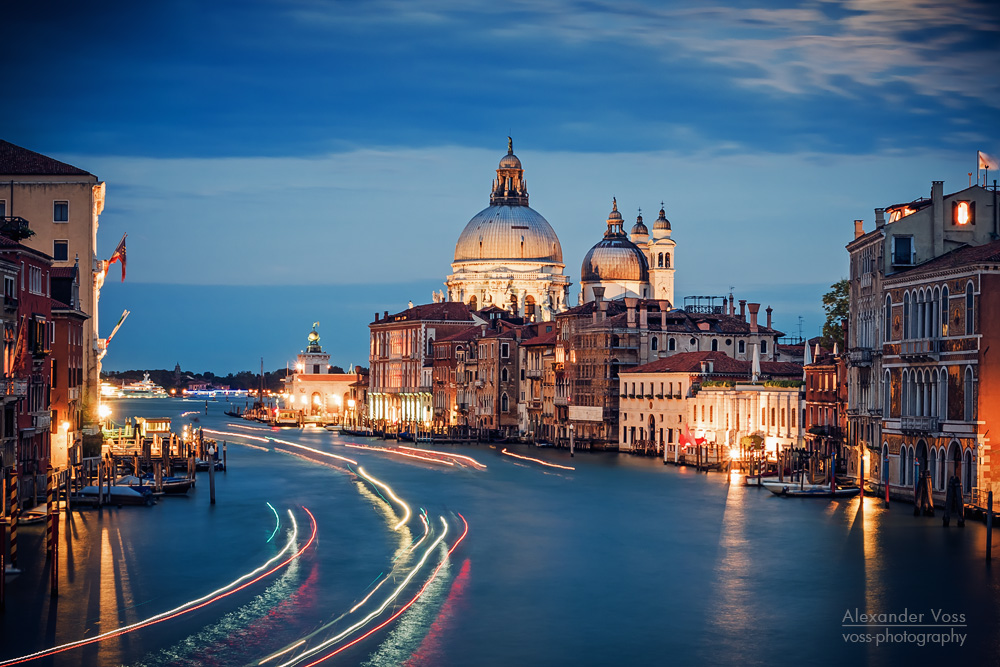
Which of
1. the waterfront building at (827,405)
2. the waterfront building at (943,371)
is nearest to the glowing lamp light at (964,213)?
the waterfront building at (943,371)

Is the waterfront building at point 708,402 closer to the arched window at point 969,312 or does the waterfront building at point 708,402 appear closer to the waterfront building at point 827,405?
the waterfront building at point 827,405

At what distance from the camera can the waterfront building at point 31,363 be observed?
118 ft

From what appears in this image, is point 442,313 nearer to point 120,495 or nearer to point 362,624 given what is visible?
point 120,495

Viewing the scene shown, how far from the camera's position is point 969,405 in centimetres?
3797

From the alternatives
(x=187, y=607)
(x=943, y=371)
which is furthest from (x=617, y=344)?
(x=187, y=607)

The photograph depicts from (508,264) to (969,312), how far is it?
86468mm

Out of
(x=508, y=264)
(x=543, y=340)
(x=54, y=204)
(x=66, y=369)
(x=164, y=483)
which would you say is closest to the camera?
(x=66, y=369)

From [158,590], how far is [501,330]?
6791cm

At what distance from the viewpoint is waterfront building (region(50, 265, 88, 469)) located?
4397cm

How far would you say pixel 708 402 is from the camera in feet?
214

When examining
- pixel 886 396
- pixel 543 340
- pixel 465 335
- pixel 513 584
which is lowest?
pixel 513 584

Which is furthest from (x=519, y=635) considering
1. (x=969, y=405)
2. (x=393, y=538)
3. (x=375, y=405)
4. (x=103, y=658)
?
(x=375, y=405)

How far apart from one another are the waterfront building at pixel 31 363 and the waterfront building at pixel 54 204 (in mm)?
11161

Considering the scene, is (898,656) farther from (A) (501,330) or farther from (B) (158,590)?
(A) (501,330)
